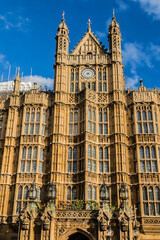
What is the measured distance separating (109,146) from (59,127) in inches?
276

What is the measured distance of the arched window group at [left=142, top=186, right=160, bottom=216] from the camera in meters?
36.3

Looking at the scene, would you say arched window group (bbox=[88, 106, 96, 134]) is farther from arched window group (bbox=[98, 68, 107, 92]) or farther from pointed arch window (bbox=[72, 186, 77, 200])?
pointed arch window (bbox=[72, 186, 77, 200])

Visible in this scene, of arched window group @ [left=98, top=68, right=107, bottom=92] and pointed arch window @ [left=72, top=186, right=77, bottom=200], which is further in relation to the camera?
arched window group @ [left=98, top=68, right=107, bottom=92]

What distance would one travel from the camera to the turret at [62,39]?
47.9 meters

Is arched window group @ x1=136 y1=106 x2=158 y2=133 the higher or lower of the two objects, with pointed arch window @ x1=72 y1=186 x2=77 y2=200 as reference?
higher

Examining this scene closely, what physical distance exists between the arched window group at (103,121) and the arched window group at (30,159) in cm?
838

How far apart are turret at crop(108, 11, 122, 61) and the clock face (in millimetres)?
3703

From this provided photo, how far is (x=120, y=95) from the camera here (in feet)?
143

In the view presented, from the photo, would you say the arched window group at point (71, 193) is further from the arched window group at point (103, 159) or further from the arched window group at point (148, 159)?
the arched window group at point (148, 159)

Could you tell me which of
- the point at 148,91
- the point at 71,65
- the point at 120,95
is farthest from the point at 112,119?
the point at 71,65

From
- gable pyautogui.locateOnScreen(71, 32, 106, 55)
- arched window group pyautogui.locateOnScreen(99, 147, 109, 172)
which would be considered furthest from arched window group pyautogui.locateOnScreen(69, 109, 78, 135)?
gable pyautogui.locateOnScreen(71, 32, 106, 55)

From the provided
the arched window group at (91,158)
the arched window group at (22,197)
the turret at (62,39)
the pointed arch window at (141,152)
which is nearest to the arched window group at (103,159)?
the arched window group at (91,158)

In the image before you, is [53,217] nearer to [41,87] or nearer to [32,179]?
[32,179]

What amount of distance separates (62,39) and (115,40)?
8.18 metres
